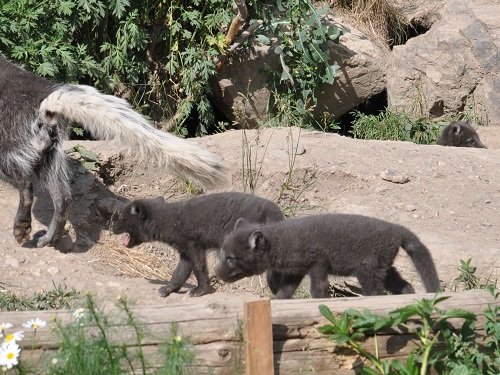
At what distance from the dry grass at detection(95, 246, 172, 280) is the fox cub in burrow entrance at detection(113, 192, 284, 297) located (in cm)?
73

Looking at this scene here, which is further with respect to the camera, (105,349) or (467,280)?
(467,280)

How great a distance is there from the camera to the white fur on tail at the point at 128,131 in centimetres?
761

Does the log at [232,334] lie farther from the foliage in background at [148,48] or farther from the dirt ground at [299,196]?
the foliage in background at [148,48]

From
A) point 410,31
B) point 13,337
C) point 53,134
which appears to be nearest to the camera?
point 13,337

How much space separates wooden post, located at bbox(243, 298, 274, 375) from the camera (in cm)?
460

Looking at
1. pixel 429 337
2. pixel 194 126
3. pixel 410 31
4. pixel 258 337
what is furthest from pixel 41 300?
pixel 410 31

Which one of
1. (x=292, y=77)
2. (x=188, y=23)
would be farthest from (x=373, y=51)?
(x=188, y=23)

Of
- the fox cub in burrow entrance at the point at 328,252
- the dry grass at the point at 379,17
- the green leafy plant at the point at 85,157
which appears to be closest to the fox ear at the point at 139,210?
the fox cub in burrow entrance at the point at 328,252

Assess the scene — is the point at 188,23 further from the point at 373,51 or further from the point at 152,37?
the point at 373,51

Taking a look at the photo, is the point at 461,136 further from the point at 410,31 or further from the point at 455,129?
the point at 410,31

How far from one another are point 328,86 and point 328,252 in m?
6.45

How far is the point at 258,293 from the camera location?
7.91 m

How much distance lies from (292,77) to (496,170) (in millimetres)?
3253

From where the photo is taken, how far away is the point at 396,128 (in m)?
12.4
